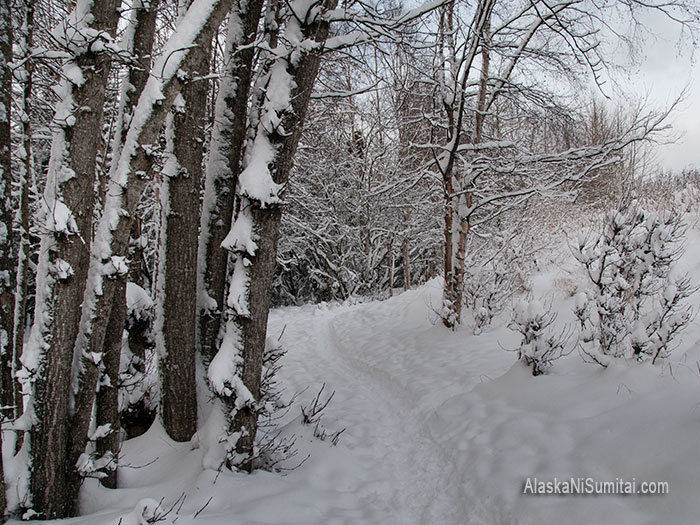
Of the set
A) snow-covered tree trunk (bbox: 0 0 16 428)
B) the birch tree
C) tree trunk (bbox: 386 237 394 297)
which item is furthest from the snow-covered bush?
snow-covered tree trunk (bbox: 0 0 16 428)

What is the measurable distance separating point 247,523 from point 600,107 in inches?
816

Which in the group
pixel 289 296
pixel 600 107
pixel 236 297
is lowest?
pixel 289 296

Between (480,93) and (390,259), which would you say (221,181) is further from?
(390,259)

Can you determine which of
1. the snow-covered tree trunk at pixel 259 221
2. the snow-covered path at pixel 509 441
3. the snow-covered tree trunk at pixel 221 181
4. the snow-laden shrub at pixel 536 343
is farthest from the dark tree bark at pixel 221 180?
the snow-laden shrub at pixel 536 343

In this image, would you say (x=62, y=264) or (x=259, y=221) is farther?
(x=259, y=221)

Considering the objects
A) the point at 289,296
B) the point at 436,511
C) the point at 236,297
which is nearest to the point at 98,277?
the point at 236,297

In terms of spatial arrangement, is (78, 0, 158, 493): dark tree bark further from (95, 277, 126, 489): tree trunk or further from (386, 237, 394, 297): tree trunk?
(386, 237, 394, 297): tree trunk

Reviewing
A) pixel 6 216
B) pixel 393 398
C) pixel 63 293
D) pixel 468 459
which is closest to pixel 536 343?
pixel 468 459

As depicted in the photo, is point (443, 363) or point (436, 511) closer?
point (436, 511)

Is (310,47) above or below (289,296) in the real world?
above

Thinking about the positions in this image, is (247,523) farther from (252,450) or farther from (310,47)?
(310,47)

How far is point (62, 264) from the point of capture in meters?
2.34

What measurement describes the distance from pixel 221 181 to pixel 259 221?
0.90 metres

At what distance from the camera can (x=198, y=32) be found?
265 cm
